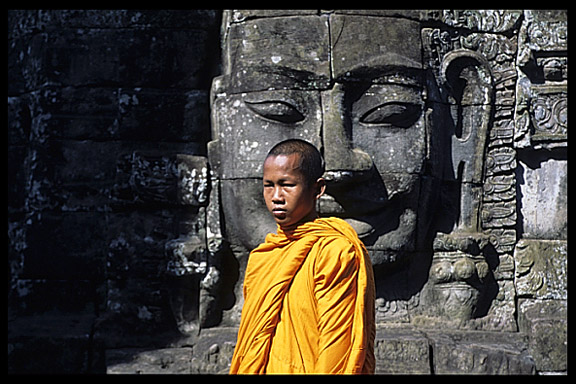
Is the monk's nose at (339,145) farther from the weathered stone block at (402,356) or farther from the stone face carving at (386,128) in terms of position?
the weathered stone block at (402,356)

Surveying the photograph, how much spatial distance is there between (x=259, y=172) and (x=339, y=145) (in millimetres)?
531

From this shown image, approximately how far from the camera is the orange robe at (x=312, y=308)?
305 centimetres

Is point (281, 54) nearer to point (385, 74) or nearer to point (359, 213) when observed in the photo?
point (385, 74)

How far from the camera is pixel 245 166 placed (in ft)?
17.5

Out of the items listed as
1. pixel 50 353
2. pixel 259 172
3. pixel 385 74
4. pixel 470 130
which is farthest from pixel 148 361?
pixel 470 130

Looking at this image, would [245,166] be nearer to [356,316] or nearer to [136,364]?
[136,364]

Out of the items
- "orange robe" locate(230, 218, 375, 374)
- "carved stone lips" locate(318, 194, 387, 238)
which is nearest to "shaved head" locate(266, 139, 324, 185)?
"orange robe" locate(230, 218, 375, 374)

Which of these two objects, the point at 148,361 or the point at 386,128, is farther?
the point at 386,128

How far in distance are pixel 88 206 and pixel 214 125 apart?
3.23 ft

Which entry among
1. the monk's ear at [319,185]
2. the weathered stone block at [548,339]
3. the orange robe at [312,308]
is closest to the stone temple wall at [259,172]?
the weathered stone block at [548,339]

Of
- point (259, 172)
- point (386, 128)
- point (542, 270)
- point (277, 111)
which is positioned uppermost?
point (277, 111)

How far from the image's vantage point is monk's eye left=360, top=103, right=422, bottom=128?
5305 mm

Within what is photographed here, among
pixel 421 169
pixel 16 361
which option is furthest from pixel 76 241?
pixel 421 169

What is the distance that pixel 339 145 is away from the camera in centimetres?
519
